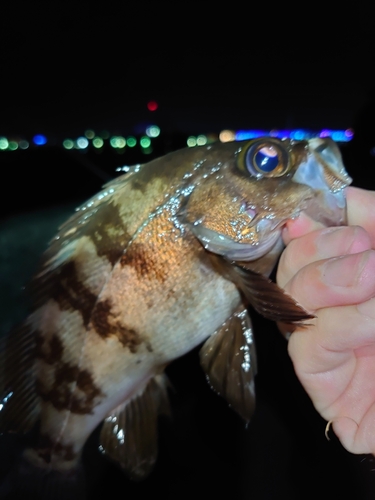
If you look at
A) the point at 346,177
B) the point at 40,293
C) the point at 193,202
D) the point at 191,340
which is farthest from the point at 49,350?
the point at 346,177

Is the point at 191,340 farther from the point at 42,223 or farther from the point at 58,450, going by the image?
the point at 42,223

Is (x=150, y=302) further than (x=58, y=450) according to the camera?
No

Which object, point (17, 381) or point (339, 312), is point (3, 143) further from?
point (339, 312)

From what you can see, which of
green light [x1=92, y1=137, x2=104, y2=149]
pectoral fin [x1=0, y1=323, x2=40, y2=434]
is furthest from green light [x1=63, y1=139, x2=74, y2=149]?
pectoral fin [x1=0, y1=323, x2=40, y2=434]

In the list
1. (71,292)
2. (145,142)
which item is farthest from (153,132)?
(71,292)

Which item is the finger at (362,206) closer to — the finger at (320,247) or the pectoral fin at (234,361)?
the finger at (320,247)

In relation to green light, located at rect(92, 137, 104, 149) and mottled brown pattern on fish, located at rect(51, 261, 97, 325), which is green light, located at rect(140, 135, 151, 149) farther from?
mottled brown pattern on fish, located at rect(51, 261, 97, 325)
